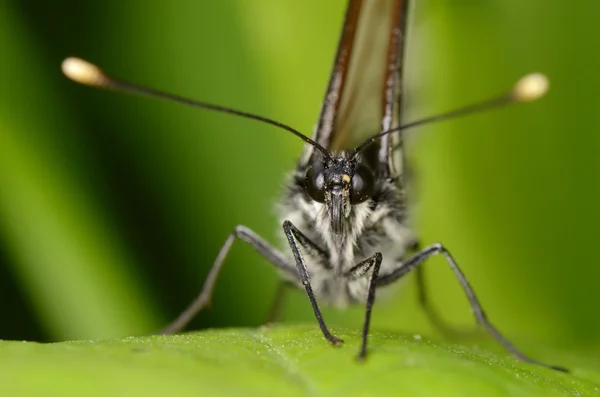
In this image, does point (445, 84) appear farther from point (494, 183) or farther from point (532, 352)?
point (532, 352)

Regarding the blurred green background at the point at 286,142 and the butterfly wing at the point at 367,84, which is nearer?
the butterfly wing at the point at 367,84

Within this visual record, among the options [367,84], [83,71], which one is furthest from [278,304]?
[83,71]

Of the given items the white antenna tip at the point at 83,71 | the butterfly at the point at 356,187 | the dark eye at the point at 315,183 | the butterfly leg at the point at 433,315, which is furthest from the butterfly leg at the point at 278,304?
the white antenna tip at the point at 83,71

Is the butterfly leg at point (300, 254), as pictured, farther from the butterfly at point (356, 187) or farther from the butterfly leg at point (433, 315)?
the butterfly leg at point (433, 315)

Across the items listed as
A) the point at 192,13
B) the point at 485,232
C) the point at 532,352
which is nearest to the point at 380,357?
the point at 532,352

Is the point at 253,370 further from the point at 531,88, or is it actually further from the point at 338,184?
the point at 531,88

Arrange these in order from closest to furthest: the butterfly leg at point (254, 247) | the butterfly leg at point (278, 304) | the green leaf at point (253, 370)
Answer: the green leaf at point (253, 370)
the butterfly leg at point (254, 247)
the butterfly leg at point (278, 304)

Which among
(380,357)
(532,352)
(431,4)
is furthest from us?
(431,4)

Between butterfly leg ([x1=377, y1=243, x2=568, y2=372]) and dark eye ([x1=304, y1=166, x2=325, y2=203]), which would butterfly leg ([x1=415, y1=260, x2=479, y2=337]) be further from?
dark eye ([x1=304, y1=166, x2=325, y2=203])
